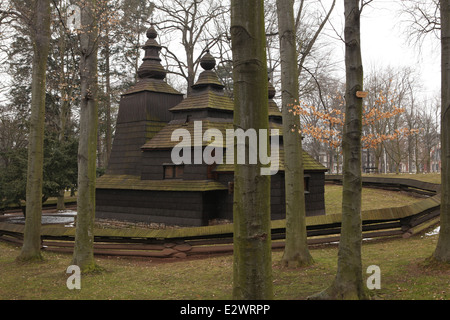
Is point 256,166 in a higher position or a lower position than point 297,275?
higher

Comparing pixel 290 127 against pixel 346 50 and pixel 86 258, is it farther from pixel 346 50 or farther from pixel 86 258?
pixel 86 258

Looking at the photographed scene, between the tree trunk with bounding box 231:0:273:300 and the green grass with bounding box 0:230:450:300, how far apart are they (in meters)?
1.93

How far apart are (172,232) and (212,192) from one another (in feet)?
30.5

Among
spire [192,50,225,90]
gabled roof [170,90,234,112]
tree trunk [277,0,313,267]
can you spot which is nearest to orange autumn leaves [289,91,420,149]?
tree trunk [277,0,313,267]

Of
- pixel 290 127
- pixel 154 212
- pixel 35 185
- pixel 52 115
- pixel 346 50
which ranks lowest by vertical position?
pixel 154 212

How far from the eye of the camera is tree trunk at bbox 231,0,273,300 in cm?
471

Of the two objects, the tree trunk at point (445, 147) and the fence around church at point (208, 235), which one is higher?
the tree trunk at point (445, 147)

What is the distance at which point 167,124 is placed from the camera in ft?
80.8

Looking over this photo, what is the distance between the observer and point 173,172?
877 inches

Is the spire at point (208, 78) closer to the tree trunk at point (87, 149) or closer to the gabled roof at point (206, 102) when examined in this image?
the gabled roof at point (206, 102)

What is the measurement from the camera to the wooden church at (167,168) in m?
20.7

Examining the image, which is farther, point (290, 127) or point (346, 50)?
point (290, 127)

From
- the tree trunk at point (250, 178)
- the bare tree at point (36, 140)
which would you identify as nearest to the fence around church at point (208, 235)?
the bare tree at point (36, 140)
